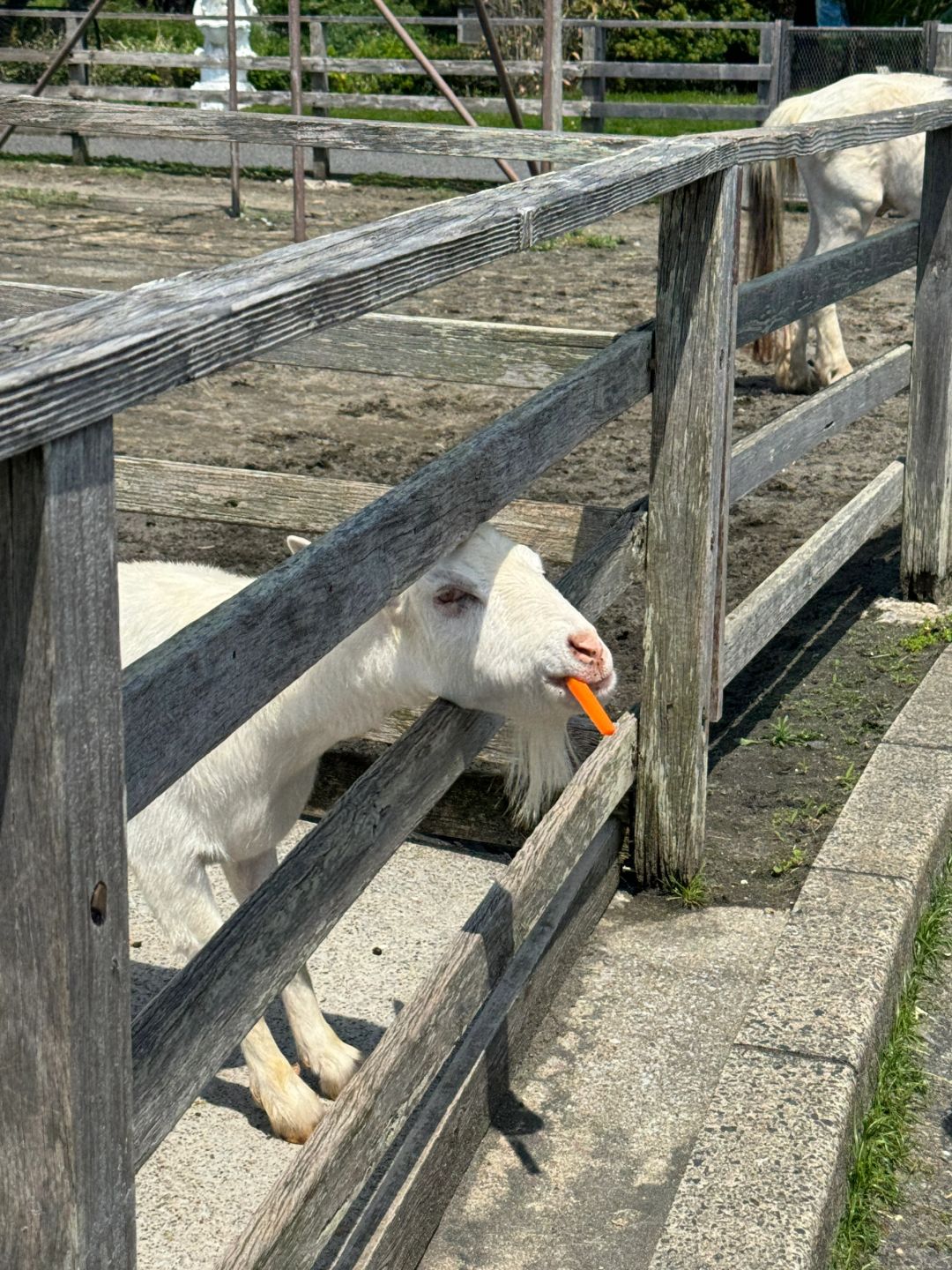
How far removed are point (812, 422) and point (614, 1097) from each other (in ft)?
7.59

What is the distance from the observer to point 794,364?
850 centimetres

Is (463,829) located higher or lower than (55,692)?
lower

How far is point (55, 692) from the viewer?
1.25 metres

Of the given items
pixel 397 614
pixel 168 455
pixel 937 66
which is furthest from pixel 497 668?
pixel 937 66

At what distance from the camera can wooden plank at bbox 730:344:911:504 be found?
4000 mm

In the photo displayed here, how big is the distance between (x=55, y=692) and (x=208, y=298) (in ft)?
1.28

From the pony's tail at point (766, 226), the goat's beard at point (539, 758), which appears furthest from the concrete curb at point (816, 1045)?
the pony's tail at point (766, 226)

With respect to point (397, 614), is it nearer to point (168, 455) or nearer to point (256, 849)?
point (256, 849)

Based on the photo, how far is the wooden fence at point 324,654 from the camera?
128 cm

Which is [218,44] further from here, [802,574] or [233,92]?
[802,574]

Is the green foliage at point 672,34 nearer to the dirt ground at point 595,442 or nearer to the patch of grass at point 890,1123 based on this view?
the dirt ground at point 595,442

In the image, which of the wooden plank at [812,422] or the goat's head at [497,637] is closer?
the goat's head at [497,637]

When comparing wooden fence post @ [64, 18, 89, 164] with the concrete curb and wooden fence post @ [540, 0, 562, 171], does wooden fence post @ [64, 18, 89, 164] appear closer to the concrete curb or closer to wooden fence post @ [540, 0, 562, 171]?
wooden fence post @ [540, 0, 562, 171]

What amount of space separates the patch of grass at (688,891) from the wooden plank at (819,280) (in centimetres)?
127
